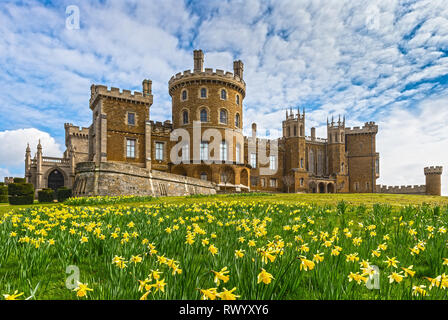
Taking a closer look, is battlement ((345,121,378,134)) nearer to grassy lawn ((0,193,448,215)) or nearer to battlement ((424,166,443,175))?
battlement ((424,166,443,175))

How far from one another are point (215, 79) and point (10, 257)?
30.5 m

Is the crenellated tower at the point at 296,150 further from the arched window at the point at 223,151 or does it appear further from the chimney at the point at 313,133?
the arched window at the point at 223,151

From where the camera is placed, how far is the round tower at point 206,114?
3123 cm

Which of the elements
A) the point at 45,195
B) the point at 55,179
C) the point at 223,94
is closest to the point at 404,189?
the point at 223,94

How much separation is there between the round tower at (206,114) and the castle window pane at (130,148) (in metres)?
5.46

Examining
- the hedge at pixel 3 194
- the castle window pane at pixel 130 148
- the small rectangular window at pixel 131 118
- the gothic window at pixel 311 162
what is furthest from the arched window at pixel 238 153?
the hedge at pixel 3 194

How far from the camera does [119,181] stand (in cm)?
2048

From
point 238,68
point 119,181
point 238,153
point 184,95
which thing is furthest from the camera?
point 238,68

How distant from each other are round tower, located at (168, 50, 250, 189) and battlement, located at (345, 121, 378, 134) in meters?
29.4

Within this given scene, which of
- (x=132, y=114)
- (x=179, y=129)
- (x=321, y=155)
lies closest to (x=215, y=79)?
(x=179, y=129)

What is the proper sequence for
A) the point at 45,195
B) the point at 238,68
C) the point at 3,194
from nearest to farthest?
the point at 45,195 → the point at 3,194 → the point at 238,68

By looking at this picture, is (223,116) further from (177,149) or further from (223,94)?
(177,149)

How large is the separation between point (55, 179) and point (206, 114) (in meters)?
26.8
